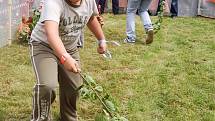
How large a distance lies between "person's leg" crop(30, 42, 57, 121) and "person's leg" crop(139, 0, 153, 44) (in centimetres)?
395

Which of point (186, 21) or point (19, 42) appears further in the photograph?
point (186, 21)

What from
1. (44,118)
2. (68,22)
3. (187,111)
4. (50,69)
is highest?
(68,22)

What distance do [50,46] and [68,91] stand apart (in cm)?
59

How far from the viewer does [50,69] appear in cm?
326

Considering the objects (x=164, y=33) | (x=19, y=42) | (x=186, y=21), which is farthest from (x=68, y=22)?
(x=186, y=21)

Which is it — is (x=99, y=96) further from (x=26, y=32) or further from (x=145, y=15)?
(x=145, y=15)

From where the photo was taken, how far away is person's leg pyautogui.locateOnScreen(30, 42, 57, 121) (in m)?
3.21

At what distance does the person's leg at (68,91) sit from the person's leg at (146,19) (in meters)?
3.58

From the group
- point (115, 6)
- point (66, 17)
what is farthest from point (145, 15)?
point (66, 17)

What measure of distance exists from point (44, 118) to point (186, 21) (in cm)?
717

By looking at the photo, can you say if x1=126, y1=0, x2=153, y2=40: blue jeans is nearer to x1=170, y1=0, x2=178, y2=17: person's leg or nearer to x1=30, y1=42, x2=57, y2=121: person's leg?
x1=170, y1=0, x2=178, y2=17: person's leg

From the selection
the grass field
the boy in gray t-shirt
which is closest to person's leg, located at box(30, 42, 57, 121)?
the boy in gray t-shirt

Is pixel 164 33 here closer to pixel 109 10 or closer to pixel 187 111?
pixel 109 10

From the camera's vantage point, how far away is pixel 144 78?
5.37m
